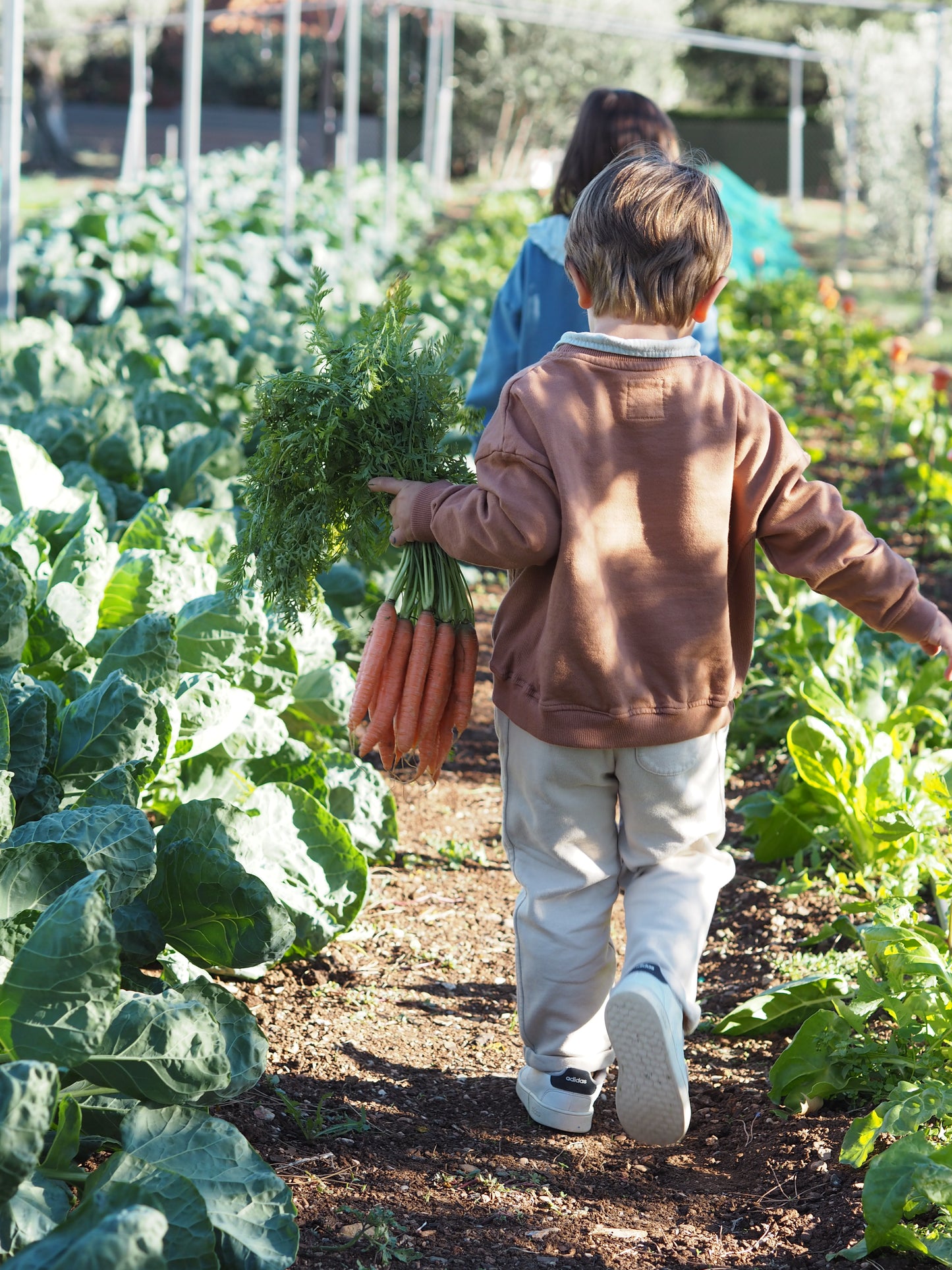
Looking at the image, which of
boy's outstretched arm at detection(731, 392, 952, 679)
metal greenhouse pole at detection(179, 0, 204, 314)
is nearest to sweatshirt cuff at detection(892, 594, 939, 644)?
boy's outstretched arm at detection(731, 392, 952, 679)

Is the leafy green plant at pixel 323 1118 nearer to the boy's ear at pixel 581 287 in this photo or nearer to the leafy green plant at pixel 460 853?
the leafy green plant at pixel 460 853

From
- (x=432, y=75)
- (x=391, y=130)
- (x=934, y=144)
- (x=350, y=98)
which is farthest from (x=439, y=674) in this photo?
(x=432, y=75)

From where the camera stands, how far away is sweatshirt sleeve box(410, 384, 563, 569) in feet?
7.53

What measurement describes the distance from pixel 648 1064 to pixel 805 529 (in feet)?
3.22

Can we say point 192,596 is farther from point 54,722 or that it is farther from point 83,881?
point 83,881

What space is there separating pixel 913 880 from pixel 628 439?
160 centimetres

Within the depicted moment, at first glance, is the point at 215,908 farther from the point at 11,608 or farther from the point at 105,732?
the point at 11,608

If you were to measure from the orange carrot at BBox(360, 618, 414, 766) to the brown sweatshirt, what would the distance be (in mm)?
287

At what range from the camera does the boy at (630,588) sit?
2318mm

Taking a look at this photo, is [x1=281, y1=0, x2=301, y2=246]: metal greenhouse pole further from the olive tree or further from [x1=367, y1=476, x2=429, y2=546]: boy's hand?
[x1=367, y1=476, x2=429, y2=546]: boy's hand

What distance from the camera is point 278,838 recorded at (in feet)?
9.82

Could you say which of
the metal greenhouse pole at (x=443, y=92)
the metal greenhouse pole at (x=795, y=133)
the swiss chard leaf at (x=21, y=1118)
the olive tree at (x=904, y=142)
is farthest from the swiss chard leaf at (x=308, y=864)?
the metal greenhouse pole at (x=443, y=92)

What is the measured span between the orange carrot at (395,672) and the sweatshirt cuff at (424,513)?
221mm

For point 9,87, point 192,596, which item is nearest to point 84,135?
point 9,87
